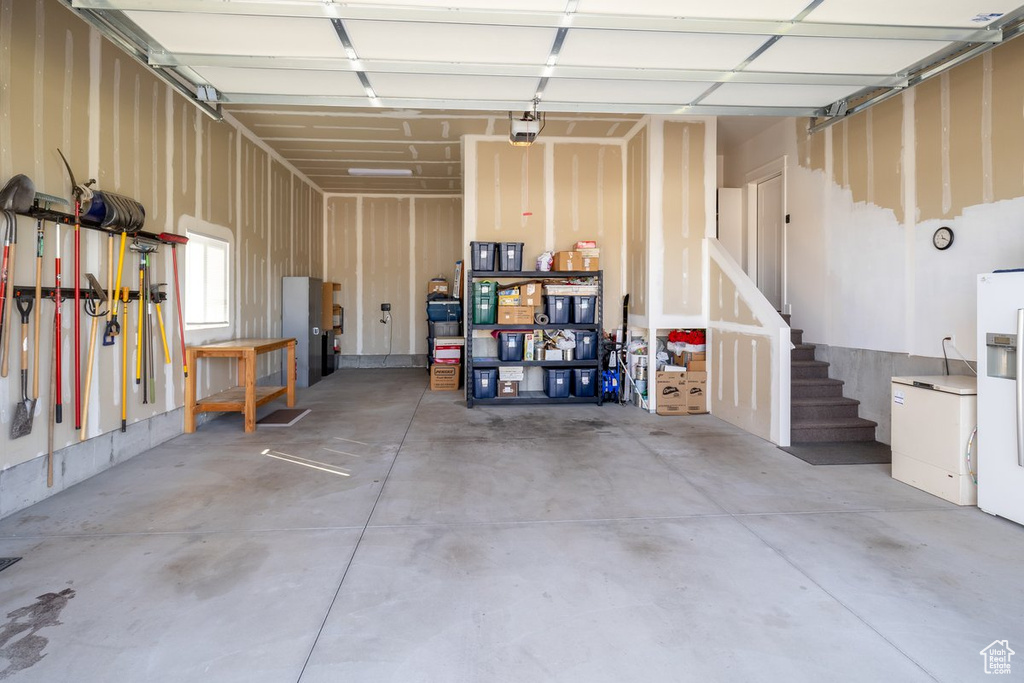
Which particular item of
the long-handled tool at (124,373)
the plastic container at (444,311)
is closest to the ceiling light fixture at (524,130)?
the plastic container at (444,311)

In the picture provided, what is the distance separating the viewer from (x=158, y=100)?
4.95 metres

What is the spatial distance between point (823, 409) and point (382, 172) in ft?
25.8

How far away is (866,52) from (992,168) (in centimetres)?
142

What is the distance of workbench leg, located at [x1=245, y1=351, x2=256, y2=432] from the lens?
17.7ft

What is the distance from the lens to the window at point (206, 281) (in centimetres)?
570

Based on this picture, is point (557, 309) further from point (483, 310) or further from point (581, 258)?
point (483, 310)

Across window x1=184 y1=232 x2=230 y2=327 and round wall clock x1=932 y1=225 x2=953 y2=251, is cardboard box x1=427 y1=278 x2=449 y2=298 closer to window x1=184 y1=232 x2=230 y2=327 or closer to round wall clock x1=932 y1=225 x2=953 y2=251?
window x1=184 y1=232 x2=230 y2=327

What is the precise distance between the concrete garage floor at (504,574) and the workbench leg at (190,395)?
97 cm

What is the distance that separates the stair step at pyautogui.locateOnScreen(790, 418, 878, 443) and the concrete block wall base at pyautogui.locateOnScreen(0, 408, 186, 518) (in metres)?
5.99

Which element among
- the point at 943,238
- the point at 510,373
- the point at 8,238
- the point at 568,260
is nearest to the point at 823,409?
the point at 943,238

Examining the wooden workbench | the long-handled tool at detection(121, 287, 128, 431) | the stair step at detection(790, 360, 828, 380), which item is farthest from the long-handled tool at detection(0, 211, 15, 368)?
the stair step at detection(790, 360, 828, 380)

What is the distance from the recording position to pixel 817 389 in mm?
5543

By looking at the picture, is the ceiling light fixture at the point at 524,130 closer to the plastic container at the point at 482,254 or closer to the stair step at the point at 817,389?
the plastic container at the point at 482,254

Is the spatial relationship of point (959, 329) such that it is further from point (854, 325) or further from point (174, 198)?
point (174, 198)
